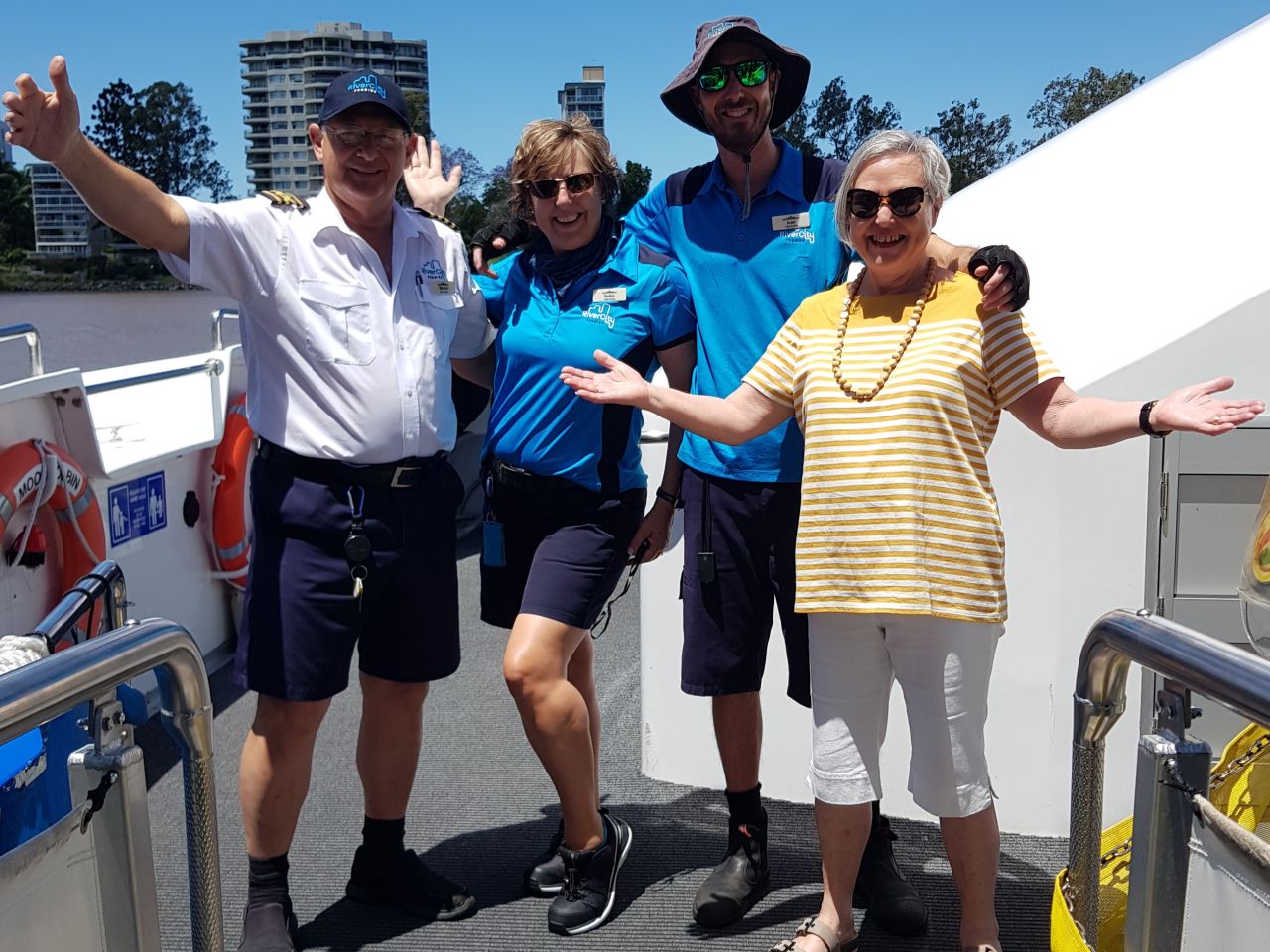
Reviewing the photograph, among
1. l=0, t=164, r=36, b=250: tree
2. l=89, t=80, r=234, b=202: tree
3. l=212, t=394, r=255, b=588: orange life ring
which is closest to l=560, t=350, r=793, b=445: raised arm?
l=212, t=394, r=255, b=588: orange life ring

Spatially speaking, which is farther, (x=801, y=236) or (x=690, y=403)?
(x=801, y=236)

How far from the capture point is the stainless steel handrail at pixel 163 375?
4703mm

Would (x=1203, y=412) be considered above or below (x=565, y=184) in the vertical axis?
below

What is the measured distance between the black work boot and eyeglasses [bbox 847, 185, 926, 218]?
134cm

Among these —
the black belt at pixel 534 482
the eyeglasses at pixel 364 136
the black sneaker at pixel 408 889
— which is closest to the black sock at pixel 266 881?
the black sneaker at pixel 408 889

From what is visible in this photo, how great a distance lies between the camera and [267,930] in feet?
8.32

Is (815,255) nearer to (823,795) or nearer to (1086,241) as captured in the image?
(1086,241)

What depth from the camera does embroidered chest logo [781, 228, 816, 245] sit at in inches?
101

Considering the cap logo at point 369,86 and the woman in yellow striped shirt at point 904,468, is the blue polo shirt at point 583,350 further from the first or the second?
the cap logo at point 369,86

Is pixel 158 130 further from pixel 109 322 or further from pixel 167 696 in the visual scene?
pixel 167 696

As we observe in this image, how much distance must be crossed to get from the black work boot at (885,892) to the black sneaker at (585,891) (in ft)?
1.83

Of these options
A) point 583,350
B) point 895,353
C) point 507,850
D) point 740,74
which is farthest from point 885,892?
point 740,74

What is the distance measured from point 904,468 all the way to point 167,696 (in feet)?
4.13

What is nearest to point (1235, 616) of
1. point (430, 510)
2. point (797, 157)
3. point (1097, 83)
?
point (797, 157)
